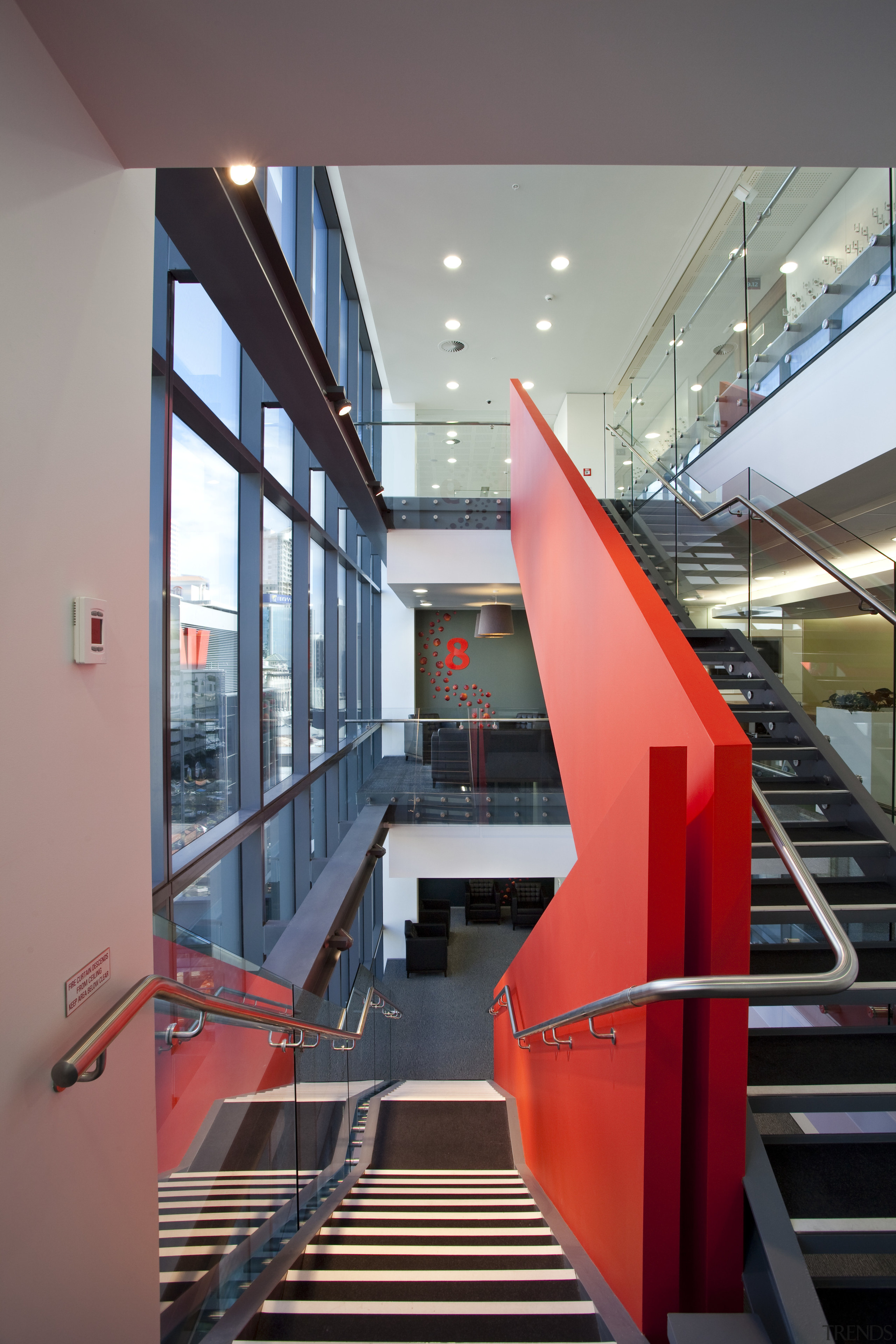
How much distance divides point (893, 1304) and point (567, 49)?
115 inches

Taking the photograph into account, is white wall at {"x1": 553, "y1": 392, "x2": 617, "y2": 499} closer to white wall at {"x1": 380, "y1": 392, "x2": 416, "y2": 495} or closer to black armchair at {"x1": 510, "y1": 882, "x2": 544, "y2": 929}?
white wall at {"x1": 380, "y1": 392, "x2": 416, "y2": 495}

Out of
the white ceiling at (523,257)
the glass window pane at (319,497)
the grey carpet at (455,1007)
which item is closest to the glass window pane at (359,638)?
the glass window pane at (319,497)

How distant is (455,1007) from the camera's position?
31.8 feet

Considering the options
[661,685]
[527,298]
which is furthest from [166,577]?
[527,298]

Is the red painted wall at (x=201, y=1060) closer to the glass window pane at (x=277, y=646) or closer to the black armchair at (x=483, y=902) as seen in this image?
the glass window pane at (x=277, y=646)

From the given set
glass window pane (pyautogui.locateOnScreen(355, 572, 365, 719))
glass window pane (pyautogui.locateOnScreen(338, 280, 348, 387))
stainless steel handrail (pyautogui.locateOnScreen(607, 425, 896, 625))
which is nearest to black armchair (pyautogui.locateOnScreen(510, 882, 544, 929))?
glass window pane (pyautogui.locateOnScreen(355, 572, 365, 719))

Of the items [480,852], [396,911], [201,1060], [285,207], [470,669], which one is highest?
[285,207]

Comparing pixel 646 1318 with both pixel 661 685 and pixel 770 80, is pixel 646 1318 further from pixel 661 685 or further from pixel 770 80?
pixel 770 80

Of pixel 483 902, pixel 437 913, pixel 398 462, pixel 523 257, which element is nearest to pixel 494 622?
pixel 398 462

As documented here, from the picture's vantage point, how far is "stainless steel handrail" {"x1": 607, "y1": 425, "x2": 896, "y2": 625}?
3445 mm

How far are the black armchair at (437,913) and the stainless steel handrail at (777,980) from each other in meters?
10.5

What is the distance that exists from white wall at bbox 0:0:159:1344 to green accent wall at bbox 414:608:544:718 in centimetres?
1429

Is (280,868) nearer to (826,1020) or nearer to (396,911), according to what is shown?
(826,1020)

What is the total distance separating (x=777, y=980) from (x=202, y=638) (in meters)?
3.47
